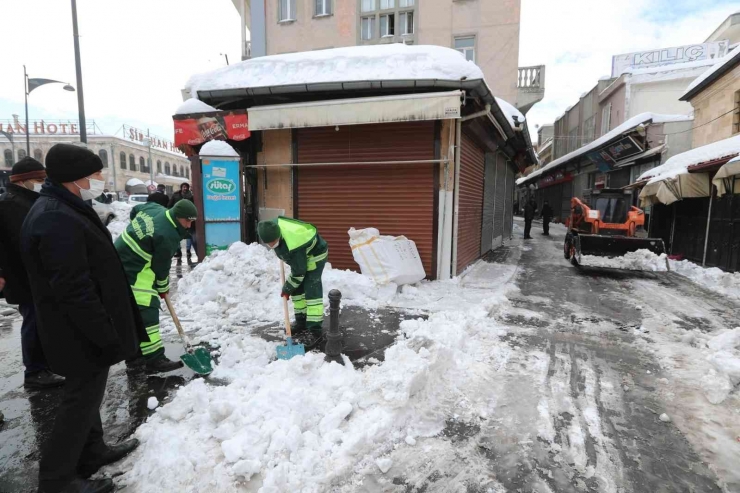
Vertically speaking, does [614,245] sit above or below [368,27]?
below

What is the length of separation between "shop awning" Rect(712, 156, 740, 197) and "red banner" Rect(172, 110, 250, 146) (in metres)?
9.93

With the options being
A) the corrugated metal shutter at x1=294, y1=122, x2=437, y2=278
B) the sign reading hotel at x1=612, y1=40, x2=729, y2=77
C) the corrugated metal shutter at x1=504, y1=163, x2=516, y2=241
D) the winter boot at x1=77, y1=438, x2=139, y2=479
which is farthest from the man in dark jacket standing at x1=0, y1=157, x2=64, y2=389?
the sign reading hotel at x1=612, y1=40, x2=729, y2=77

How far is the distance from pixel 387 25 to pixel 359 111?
514 inches

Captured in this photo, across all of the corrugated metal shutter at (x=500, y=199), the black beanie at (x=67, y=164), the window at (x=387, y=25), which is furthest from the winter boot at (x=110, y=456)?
the window at (x=387, y=25)

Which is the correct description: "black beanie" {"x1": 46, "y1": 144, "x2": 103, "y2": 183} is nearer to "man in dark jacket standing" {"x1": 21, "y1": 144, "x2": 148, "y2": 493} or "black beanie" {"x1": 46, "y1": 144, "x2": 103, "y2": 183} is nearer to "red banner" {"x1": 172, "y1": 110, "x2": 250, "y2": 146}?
"man in dark jacket standing" {"x1": 21, "y1": 144, "x2": 148, "y2": 493}

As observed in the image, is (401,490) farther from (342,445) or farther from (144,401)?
(144,401)

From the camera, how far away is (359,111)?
690cm

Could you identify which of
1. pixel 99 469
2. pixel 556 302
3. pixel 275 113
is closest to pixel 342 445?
pixel 99 469

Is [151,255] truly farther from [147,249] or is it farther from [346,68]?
[346,68]

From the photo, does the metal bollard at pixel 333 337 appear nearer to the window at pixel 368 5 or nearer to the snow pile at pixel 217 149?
the snow pile at pixel 217 149

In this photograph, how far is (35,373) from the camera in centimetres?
355

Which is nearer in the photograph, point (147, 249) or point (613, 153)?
point (147, 249)

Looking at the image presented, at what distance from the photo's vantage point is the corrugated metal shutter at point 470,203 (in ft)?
26.7

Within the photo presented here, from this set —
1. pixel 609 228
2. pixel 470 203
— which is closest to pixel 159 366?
pixel 470 203
